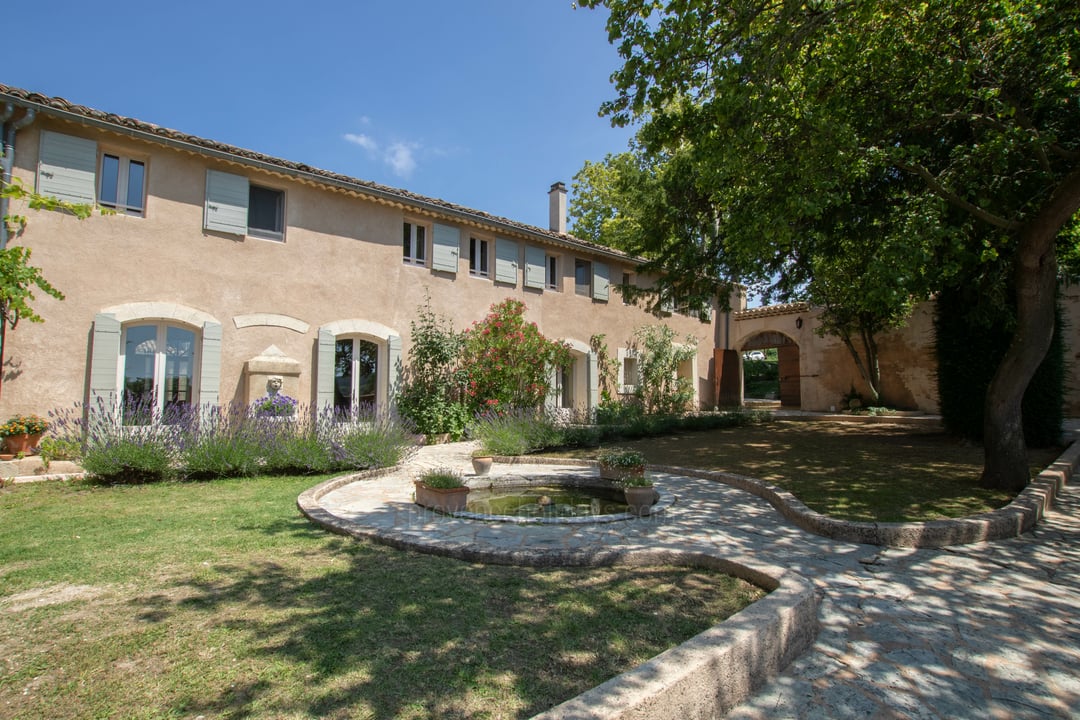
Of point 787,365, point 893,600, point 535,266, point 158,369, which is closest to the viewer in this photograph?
point 893,600

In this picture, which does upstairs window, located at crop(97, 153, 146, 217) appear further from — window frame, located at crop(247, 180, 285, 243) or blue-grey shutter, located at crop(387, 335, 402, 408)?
blue-grey shutter, located at crop(387, 335, 402, 408)

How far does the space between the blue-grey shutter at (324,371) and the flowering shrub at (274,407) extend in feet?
2.50

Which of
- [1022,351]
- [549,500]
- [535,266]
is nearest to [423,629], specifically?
[549,500]

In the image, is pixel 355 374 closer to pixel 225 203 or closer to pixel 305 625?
pixel 225 203

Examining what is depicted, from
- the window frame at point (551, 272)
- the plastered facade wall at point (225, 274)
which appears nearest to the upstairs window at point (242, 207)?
the plastered facade wall at point (225, 274)

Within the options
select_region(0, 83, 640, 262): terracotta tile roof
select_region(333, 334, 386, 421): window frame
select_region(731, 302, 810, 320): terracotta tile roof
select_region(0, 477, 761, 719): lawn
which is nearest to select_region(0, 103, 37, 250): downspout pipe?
select_region(0, 83, 640, 262): terracotta tile roof

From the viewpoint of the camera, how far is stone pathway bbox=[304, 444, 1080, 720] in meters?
2.38

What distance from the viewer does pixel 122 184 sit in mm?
8680

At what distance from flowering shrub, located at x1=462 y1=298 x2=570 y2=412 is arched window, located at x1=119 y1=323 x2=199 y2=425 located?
17.1ft

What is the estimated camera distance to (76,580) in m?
3.52

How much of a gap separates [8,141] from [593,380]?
41.1 feet

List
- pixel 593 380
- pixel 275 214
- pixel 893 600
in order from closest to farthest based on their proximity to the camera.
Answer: pixel 893 600 < pixel 275 214 < pixel 593 380

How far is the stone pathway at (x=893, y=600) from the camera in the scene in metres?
2.38

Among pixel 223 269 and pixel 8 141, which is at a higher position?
pixel 8 141
